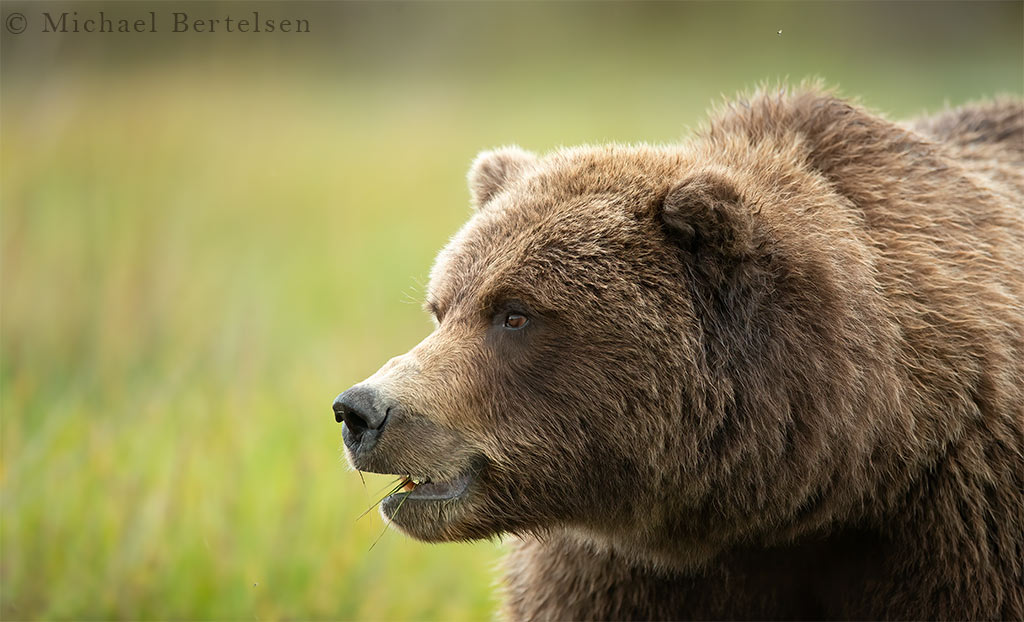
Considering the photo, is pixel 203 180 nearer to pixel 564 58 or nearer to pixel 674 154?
pixel 674 154

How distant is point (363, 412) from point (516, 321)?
25.3 inches

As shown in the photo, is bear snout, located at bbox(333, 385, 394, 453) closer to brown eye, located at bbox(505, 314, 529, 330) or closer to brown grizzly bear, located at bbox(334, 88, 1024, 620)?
brown grizzly bear, located at bbox(334, 88, 1024, 620)

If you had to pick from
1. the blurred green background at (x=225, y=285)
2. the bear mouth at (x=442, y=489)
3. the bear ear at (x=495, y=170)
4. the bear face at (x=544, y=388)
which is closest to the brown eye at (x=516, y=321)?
the bear face at (x=544, y=388)

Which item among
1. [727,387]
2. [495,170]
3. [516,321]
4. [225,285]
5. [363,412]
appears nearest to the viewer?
[363,412]

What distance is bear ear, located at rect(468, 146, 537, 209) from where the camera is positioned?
4.51 metres

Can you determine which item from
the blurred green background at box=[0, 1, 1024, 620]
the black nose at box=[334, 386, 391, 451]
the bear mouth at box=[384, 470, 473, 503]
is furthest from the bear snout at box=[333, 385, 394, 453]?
the blurred green background at box=[0, 1, 1024, 620]

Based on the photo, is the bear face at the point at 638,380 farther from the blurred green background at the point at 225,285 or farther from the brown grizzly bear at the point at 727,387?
the blurred green background at the point at 225,285

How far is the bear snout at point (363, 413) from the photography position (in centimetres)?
355

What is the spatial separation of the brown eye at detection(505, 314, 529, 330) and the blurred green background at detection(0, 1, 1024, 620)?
1.84 metres

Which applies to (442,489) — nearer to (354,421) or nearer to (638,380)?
(354,421)

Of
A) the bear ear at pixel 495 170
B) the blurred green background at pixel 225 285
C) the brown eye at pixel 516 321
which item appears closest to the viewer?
the brown eye at pixel 516 321

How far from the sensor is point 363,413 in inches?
140

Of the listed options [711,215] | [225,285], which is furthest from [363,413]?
[225,285]

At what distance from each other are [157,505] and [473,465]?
8.36 feet
